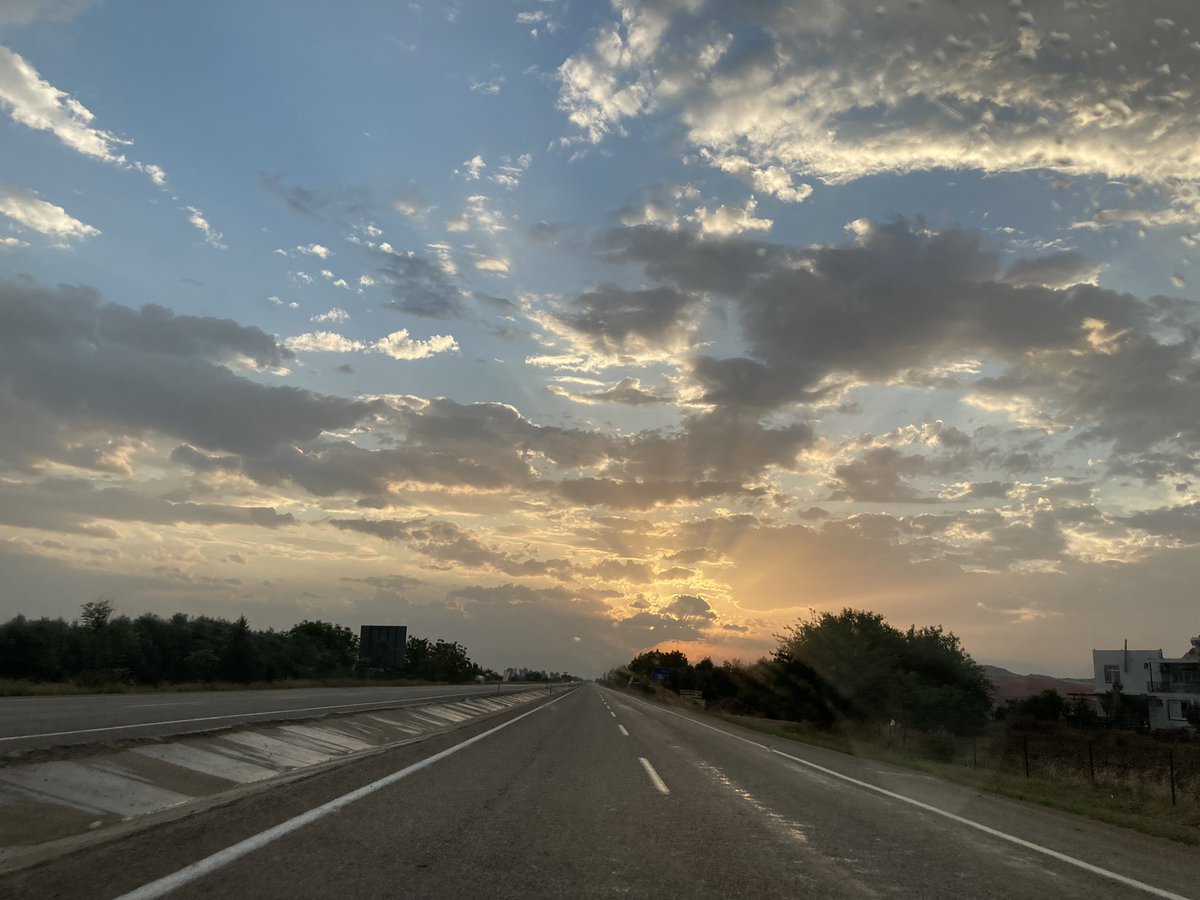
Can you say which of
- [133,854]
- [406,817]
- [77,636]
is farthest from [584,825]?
[77,636]

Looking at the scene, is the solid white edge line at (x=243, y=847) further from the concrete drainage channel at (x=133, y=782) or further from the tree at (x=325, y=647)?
the tree at (x=325, y=647)

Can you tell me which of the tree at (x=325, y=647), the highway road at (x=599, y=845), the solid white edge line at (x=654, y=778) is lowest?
the tree at (x=325, y=647)

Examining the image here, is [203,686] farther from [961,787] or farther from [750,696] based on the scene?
[750,696]

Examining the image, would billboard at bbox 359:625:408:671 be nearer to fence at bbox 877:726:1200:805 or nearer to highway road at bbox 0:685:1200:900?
fence at bbox 877:726:1200:805

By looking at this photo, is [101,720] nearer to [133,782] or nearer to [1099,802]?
[133,782]

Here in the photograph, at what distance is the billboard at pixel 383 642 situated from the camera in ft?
241

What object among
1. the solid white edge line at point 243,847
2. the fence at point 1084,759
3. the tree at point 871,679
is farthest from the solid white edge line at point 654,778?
the tree at point 871,679

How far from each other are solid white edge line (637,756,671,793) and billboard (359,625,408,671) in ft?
201

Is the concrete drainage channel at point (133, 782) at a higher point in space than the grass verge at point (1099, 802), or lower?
higher

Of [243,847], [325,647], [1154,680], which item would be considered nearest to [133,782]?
[243,847]

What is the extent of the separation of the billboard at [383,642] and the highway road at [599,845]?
63167 millimetres

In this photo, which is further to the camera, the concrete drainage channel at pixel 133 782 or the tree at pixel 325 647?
the tree at pixel 325 647

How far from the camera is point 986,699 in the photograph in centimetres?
6219

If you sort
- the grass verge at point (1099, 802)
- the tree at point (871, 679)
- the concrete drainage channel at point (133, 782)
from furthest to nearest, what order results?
the tree at point (871, 679)
the grass verge at point (1099, 802)
the concrete drainage channel at point (133, 782)
